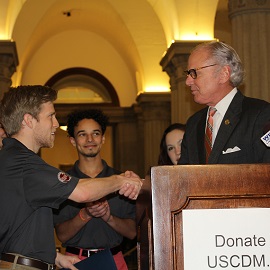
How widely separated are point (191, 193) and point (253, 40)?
8361 mm

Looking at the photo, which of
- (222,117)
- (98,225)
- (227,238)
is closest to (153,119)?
(98,225)

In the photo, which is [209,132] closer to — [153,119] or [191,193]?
[191,193]

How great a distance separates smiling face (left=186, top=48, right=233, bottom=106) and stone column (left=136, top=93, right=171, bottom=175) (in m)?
17.5

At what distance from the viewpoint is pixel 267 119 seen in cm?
336

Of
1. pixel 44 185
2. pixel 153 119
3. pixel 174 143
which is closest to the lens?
pixel 44 185

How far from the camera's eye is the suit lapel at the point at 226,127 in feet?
10.7

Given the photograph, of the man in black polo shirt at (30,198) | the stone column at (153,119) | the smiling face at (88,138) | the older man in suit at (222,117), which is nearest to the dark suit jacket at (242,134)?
the older man in suit at (222,117)

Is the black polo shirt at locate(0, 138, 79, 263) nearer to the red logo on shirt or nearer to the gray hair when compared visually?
the red logo on shirt

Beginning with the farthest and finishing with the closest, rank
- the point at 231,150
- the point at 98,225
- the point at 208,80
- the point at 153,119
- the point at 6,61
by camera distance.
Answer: the point at 153,119, the point at 6,61, the point at 98,225, the point at 208,80, the point at 231,150

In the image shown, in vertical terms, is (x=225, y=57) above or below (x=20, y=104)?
above

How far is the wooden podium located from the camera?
192 centimetres

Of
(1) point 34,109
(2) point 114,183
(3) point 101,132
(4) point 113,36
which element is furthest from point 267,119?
(4) point 113,36

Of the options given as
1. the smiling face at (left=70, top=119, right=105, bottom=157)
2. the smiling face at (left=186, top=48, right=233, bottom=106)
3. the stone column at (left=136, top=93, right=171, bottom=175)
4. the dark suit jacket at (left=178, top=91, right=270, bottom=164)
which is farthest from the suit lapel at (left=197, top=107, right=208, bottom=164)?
the stone column at (left=136, top=93, right=171, bottom=175)

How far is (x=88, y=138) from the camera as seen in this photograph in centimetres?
496
